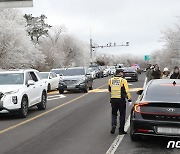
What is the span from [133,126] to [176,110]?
0.99 m

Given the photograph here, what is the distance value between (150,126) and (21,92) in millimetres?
6159

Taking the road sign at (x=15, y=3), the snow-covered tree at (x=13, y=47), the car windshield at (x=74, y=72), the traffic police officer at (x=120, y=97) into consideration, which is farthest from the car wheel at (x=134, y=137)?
the snow-covered tree at (x=13, y=47)

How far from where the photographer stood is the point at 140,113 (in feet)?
26.6

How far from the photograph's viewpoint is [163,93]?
8508mm

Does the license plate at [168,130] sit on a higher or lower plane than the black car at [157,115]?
lower

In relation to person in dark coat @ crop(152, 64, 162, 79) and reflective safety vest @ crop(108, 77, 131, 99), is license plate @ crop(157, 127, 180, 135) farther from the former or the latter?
person in dark coat @ crop(152, 64, 162, 79)

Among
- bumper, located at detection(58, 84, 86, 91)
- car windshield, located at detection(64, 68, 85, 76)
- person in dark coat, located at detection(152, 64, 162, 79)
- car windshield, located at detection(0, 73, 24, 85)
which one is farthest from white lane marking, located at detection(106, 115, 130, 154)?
car windshield, located at detection(64, 68, 85, 76)

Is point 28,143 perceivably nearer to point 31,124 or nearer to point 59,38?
point 31,124

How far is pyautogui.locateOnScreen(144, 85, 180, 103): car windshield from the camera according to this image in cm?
822

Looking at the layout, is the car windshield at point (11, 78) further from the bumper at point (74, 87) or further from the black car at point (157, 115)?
the bumper at point (74, 87)

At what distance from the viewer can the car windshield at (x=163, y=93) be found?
8.22 metres

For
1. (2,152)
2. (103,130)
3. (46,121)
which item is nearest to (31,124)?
(46,121)

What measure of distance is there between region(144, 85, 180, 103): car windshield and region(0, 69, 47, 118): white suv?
17.7 feet

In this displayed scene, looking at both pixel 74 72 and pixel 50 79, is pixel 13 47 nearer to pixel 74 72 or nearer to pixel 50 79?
pixel 50 79
